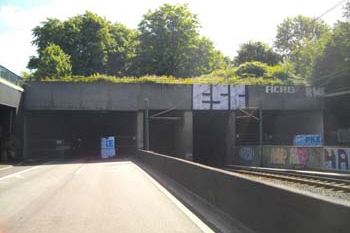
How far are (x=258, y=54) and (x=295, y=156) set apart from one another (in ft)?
195

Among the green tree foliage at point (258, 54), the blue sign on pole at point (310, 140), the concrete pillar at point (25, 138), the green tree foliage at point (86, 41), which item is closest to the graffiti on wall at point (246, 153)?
the blue sign on pole at point (310, 140)

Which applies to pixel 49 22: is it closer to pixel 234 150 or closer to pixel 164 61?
pixel 164 61

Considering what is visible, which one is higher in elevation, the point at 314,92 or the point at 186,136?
the point at 314,92

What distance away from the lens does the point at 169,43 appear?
71.1 meters

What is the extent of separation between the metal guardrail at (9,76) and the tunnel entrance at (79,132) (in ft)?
25.0

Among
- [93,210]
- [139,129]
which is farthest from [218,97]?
[93,210]

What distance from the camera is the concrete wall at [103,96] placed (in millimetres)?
41000

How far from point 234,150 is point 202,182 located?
33.9 m

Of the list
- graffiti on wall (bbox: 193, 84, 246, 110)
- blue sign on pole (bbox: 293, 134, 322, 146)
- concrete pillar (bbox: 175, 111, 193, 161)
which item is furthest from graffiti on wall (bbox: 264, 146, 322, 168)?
graffiti on wall (bbox: 193, 84, 246, 110)

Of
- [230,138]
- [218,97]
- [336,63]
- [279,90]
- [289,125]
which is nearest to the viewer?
[218,97]

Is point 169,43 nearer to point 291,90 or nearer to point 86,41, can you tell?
point 86,41

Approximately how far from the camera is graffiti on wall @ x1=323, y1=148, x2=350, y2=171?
26469mm

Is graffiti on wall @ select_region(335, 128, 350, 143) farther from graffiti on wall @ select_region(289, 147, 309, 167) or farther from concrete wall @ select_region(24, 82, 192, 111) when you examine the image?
graffiti on wall @ select_region(289, 147, 309, 167)

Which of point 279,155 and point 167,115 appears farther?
point 167,115
